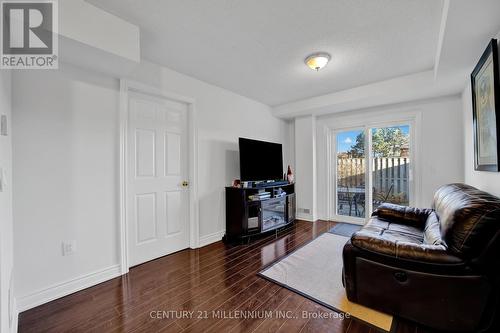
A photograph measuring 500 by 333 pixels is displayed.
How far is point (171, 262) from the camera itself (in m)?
2.66

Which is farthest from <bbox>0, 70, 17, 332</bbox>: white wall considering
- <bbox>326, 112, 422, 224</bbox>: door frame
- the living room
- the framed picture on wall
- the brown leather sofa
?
<bbox>326, 112, 422, 224</bbox>: door frame

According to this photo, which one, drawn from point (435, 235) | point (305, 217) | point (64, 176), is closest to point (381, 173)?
point (305, 217)

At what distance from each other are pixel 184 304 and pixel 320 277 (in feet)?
4.42

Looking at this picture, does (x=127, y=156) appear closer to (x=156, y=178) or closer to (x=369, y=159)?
(x=156, y=178)

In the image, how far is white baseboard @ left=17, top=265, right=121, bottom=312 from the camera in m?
1.79

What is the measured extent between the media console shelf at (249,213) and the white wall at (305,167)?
0.96m

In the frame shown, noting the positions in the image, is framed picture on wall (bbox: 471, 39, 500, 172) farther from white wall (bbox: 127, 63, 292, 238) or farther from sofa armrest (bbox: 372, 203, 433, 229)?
white wall (bbox: 127, 63, 292, 238)

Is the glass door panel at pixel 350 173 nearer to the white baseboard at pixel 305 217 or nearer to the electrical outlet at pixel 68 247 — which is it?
the white baseboard at pixel 305 217

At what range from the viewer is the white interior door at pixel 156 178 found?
259cm

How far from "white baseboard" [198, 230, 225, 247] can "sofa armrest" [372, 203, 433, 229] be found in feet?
7.43

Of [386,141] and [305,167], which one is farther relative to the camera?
[305,167]

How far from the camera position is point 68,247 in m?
2.04

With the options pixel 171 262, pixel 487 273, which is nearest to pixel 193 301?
pixel 171 262

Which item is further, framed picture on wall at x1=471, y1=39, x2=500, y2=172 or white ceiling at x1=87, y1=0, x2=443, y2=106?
white ceiling at x1=87, y1=0, x2=443, y2=106
